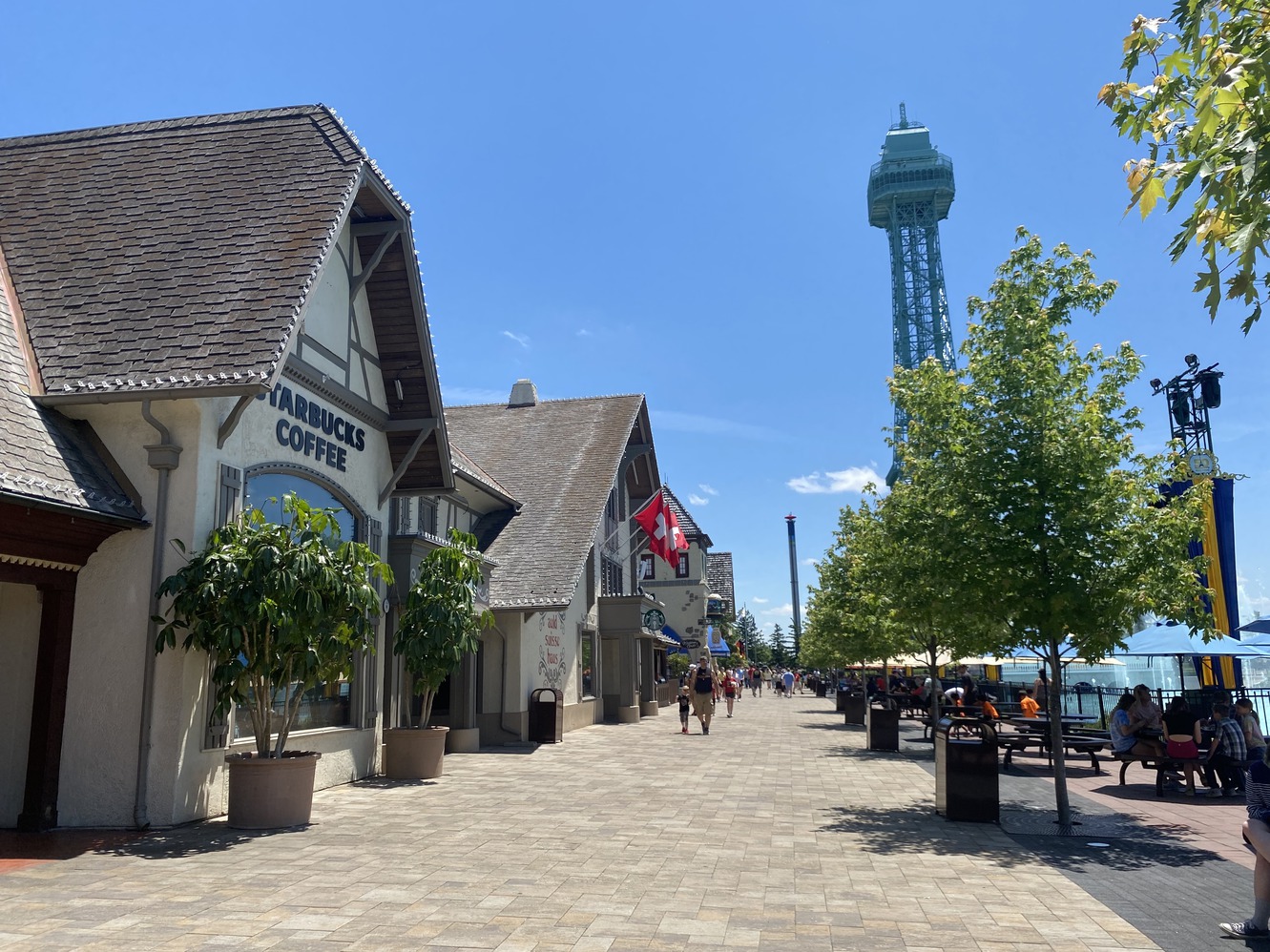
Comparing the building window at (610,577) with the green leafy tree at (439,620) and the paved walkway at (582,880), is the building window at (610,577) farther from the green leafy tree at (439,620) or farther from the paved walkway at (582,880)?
the paved walkway at (582,880)

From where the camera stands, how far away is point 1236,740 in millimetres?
13750

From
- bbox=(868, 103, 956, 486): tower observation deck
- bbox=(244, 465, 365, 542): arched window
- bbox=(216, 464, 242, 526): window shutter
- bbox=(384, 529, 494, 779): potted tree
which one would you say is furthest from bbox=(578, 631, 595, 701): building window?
bbox=(868, 103, 956, 486): tower observation deck

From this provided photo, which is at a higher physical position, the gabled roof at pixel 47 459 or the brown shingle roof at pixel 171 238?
the brown shingle roof at pixel 171 238

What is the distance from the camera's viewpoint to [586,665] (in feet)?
90.1

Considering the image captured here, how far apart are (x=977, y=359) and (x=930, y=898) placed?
6971 millimetres

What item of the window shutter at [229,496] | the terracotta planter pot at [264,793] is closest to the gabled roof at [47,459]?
the window shutter at [229,496]

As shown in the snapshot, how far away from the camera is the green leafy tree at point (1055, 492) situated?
35.0ft

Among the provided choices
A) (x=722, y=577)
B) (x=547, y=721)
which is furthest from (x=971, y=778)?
(x=722, y=577)

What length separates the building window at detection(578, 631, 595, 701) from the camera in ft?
87.0

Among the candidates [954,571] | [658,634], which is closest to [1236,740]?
[954,571]

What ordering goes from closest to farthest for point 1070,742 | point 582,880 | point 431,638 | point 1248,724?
point 582,880
point 1248,724
point 431,638
point 1070,742

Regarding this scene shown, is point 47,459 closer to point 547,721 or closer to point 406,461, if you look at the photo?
point 406,461

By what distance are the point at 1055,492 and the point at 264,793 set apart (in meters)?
9.18

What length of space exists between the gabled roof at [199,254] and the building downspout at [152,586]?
0.64 m
